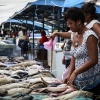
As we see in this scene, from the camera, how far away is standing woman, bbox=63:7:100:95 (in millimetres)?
3846

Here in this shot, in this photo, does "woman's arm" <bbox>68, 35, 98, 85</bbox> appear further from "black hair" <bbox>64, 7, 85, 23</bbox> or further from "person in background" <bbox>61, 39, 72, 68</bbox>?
"person in background" <bbox>61, 39, 72, 68</bbox>

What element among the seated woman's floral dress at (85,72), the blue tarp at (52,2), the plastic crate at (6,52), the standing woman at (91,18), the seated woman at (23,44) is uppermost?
the standing woman at (91,18)

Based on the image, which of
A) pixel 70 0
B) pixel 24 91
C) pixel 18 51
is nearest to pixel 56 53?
pixel 18 51

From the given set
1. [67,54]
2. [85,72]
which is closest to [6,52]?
[67,54]

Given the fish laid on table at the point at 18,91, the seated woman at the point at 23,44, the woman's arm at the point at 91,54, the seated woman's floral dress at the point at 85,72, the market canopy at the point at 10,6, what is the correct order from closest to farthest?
the woman's arm at the point at 91,54 < the seated woman's floral dress at the point at 85,72 < the fish laid on table at the point at 18,91 < the market canopy at the point at 10,6 < the seated woman at the point at 23,44

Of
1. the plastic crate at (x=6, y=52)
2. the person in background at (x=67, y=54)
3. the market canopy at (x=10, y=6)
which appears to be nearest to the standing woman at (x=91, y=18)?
the person in background at (x=67, y=54)

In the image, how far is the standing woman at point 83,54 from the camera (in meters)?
3.85

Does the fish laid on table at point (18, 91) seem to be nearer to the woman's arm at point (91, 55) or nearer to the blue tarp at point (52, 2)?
the woman's arm at point (91, 55)

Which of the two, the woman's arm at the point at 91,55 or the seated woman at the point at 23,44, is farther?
the seated woman at the point at 23,44

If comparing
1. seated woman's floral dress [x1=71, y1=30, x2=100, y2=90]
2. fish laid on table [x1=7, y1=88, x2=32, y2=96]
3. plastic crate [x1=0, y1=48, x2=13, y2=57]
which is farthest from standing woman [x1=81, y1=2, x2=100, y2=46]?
plastic crate [x1=0, y1=48, x2=13, y2=57]

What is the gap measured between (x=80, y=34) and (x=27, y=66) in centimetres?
331

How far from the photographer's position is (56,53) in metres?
10.5

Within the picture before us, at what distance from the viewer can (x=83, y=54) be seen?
13.0 ft

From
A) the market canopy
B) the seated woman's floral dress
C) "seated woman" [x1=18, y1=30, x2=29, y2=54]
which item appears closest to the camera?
the seated woman's floral dress
